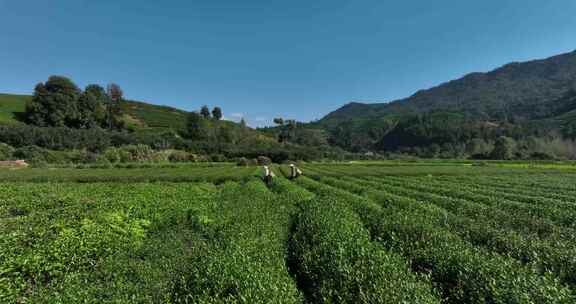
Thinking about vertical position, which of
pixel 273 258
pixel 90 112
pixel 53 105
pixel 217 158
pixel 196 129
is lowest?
pixel 217 158

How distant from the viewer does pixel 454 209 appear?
13641 mm

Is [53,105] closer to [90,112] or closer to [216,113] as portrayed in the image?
[90,112]

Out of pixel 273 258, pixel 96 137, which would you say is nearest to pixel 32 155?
pixel 96 137

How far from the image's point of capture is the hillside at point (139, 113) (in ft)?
289

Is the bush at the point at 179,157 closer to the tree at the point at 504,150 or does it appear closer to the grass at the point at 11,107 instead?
the grass at the point at 11,107

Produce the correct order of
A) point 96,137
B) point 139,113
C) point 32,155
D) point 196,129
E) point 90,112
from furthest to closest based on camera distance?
point 139,113
point 196,129
point 90,112
point 96,137
point 32,155

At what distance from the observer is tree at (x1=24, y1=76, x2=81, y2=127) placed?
270 ft

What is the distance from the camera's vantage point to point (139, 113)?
459 feet

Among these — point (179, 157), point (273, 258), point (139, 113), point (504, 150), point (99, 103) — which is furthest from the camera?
point (139, 113)

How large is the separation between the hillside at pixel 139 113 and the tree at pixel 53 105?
5554 mm

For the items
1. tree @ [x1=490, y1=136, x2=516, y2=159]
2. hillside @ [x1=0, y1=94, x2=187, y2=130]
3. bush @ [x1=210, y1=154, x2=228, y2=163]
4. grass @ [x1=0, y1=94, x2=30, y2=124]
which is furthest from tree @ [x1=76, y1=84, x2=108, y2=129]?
tree @ [x1=490, y1=136, x2=516, y2=159]

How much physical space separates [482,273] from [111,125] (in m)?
126

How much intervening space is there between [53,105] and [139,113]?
189ft

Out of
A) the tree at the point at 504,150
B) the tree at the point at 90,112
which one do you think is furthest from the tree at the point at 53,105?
the tree at the point at 504,150
